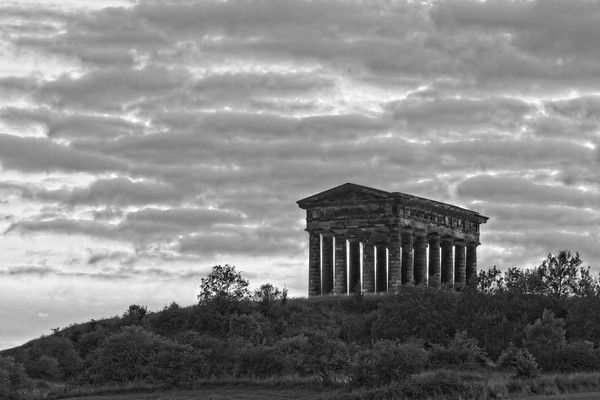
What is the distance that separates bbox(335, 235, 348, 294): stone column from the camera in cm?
12725

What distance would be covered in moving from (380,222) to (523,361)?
46373 millimetres

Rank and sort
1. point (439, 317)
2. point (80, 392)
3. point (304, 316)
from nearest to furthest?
point (80, 392) → point (439, 317) → point (304, 316)

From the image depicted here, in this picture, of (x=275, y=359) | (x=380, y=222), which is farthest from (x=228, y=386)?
(x=380, y=222)

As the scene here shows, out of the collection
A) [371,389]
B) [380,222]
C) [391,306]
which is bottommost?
[371,389]

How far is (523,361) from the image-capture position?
78.5 meters

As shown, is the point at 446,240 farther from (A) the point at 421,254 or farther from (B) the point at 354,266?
(B) the point at 354,266

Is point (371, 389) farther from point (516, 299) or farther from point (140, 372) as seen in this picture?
point (516, 299)

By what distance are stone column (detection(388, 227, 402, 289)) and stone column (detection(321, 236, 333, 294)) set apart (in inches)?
244

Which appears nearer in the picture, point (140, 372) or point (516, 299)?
point (140, 372)

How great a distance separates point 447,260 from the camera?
136 m

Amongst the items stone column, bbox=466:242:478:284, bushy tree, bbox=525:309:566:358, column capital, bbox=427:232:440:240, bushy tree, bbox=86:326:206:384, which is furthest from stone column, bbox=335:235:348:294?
bushy tree, bbox=525:309:566:358

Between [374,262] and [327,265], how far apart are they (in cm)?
467

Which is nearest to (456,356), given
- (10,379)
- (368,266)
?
(10,379)

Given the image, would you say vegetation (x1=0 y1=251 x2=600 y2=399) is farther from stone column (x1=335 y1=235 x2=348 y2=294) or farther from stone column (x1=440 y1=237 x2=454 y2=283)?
stone column (x1=440 y1=237 x2=454 y2=283)
